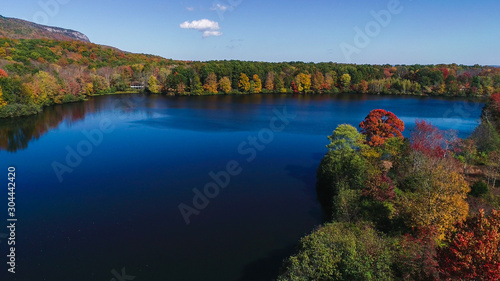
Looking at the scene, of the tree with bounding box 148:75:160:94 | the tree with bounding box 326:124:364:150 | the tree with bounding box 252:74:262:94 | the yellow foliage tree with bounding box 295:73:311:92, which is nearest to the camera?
the tree with bounding box 326:124:364:150

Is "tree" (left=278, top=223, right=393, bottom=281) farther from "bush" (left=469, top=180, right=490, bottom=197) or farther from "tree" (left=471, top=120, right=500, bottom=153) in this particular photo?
"tree" (left=471, top=120, right=500, bottom=153)

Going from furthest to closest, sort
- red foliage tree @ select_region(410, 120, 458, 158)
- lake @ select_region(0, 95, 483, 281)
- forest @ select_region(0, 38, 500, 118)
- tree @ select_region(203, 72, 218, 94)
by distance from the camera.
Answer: tree @ select_region(203, 72, 218, 94)
forest @ select_region(0, 38, 500, 118)
red foliage tree @ select_region(410, 120, 458, 158)
lake @ select_region(0, 95, 483, 281)

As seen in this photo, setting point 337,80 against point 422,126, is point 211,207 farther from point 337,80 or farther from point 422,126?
point 337,80

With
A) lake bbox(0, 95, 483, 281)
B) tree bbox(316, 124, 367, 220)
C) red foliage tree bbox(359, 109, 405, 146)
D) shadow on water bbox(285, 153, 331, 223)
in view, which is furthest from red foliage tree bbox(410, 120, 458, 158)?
lake bbox(0, 95, 483, 281)

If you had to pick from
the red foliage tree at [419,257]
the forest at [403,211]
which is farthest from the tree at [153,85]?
the red foliage tree at [419,257]

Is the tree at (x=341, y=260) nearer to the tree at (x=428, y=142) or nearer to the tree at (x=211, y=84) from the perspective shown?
the tree at (x=428, y=142)

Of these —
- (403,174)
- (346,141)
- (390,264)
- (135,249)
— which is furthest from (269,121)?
(390,264)
